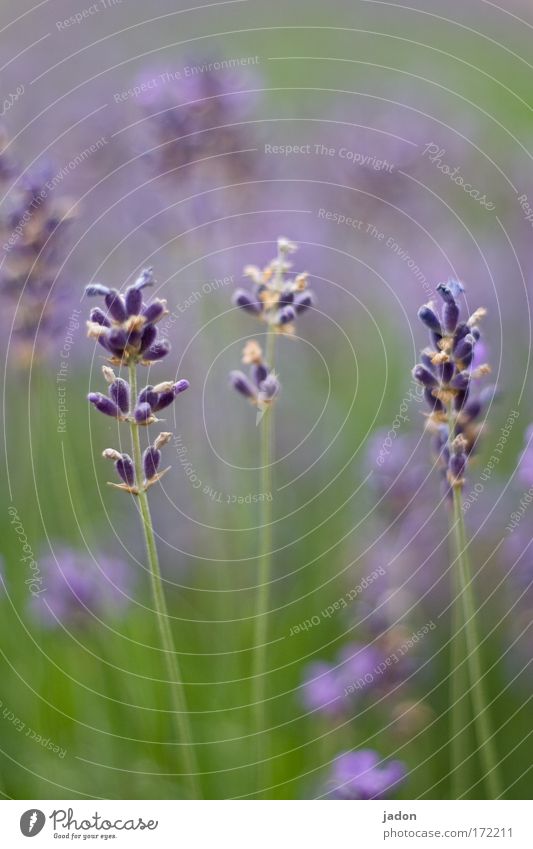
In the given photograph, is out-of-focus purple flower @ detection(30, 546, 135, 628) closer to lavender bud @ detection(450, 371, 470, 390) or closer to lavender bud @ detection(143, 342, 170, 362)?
lavender bud @ detection(143, 342, 170, 362)

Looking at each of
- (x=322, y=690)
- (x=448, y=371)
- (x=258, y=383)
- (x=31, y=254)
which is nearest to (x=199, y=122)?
(x=31, y=254)

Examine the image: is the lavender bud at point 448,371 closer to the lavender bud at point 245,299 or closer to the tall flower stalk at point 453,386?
the tall flower stalk at point 453,386

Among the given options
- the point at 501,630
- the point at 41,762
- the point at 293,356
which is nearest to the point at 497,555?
the point at 501,630

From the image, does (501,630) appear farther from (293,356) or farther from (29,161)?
(29,161)

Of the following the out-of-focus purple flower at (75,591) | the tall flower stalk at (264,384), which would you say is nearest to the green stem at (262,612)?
the tall flower stalk at (264,384)

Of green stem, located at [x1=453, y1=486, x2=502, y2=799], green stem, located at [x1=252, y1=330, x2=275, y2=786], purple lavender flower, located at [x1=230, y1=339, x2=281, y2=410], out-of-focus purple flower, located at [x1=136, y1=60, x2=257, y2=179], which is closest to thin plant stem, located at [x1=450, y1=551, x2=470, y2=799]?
green stem, located at [x1=453, y1=486, x2=502, y2=799]
